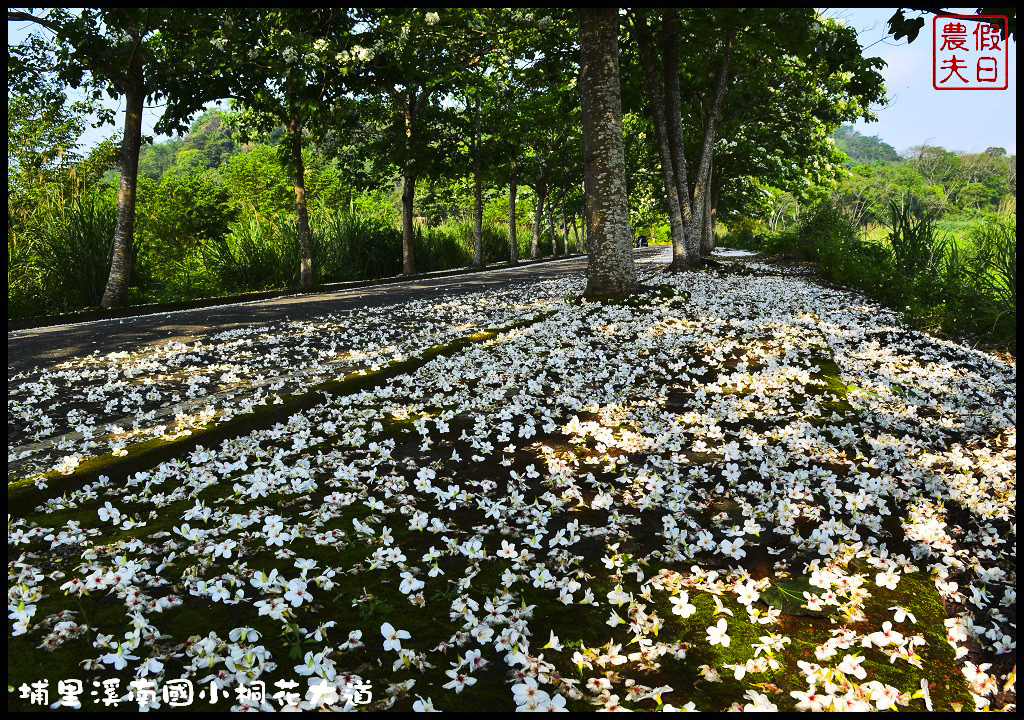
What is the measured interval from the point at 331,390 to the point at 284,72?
38.6ft

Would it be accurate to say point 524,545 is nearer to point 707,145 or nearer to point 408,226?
point 707,145

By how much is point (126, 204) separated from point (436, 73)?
29.6 feet

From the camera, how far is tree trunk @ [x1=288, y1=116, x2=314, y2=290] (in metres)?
18.5

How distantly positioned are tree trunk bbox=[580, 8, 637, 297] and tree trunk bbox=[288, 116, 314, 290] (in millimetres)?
10849

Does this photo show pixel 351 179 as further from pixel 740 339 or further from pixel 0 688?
pixel 0 688

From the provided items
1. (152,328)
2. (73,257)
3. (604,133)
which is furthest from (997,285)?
(73,257)

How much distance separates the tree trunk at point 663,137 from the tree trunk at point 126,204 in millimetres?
12829

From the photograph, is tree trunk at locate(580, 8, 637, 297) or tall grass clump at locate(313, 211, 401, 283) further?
tall grass clump at locate(313, 211, 401, 283)

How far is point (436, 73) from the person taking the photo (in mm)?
16656

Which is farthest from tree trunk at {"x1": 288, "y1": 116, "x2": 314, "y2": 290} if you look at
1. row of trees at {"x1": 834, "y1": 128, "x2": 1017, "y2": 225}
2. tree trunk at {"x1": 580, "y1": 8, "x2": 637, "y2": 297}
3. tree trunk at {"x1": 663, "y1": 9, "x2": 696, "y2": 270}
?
row of trees at {"x1": 834, "y1": 128, "x2": 1017, "y2": 225}

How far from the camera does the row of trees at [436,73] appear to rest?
37.6ft

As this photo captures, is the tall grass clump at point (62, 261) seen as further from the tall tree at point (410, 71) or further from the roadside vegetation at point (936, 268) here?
Result: the roadside vegetation at point (936, 268)

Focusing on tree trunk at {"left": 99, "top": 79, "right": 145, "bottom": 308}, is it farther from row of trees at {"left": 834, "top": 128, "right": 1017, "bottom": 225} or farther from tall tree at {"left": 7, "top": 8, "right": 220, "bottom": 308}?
row of trees at {"left": 834, "top": 128, "right": 1017, "bottom": 225}

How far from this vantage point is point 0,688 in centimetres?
175
